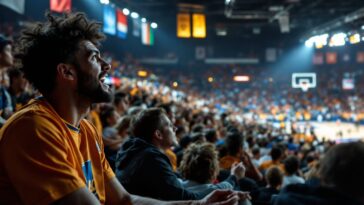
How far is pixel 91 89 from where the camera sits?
188 cm

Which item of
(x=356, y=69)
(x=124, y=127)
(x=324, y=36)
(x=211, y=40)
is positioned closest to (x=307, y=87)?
(x=356, y=69)

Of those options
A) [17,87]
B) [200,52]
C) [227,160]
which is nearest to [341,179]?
[227,160]

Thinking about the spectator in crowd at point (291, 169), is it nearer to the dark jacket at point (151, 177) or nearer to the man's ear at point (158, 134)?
the man's ear at point (158, 134)

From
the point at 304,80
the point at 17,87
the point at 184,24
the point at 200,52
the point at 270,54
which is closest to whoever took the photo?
the point at 17,87

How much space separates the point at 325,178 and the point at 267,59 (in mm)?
35726

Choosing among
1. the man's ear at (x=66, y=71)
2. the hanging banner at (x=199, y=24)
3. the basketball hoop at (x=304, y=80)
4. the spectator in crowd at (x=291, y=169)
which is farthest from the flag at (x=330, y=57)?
the man's ear at (x=66, y=71)

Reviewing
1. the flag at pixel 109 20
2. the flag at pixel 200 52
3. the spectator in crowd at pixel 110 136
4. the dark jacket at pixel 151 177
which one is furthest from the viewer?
the flag at pixel 200 52

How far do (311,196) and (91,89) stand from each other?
3.61 ft

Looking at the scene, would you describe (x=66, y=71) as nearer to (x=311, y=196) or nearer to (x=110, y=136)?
(x=311, y=196)

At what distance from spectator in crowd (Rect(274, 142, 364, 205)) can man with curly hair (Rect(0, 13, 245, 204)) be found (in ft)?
1.67

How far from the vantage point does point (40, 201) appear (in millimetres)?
1411

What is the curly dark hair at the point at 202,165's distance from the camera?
3367mm

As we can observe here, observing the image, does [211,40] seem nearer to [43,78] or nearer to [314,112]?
[314,112]

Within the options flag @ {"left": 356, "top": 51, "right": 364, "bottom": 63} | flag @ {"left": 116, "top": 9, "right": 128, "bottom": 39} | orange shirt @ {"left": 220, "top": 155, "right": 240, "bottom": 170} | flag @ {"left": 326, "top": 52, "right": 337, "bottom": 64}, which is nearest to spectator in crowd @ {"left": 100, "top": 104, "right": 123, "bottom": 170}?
orange shirt @ {"left": 220, "top": 155, "right": 240, "bottom": 170}
